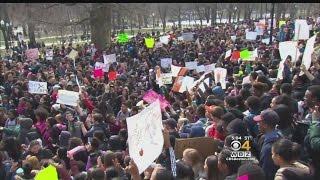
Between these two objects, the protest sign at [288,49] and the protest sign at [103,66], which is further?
the protest sign at [103,66]

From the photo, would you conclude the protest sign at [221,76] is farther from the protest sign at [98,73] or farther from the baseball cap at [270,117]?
the baseball cap at [270,117]

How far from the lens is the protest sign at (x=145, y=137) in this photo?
525 cm

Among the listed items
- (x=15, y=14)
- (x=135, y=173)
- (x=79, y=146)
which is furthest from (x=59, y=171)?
(x=15, y=14)

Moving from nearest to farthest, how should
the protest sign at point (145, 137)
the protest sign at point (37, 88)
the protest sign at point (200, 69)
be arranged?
1. the protest sign at point (145, 137)
2. the protest sign at point (37, 88)
3. the protest sign at point (200, 69)

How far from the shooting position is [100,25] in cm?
3069

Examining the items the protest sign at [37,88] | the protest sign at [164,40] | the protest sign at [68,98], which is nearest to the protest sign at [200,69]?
the protest sign at [37,88]

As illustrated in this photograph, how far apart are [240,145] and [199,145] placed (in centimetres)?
55

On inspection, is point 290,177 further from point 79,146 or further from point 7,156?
point 7,156

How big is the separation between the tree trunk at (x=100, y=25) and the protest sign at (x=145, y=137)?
2532 cm

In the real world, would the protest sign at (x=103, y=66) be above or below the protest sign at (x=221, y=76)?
below

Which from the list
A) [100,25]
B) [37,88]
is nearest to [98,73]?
[37,88]

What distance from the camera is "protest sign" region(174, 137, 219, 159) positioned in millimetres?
6020

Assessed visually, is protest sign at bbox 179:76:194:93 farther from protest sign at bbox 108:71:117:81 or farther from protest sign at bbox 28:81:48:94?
protest sign at bbox 108:71:117:81

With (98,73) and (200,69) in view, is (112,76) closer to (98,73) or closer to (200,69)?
(98,73)
